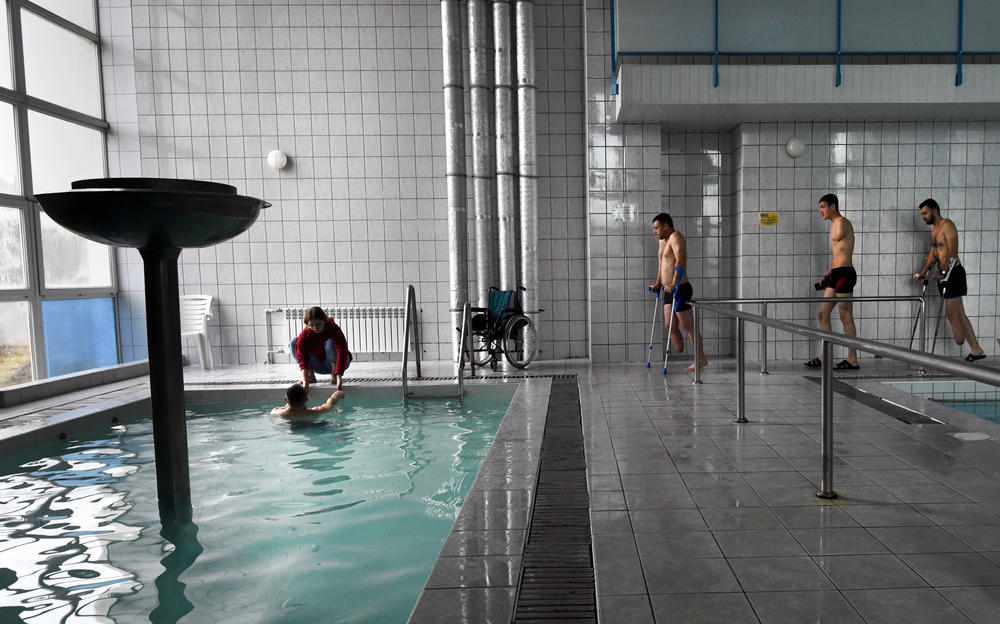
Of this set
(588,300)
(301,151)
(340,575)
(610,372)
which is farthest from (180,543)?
(301,151)

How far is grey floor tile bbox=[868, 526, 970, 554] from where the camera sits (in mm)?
2160

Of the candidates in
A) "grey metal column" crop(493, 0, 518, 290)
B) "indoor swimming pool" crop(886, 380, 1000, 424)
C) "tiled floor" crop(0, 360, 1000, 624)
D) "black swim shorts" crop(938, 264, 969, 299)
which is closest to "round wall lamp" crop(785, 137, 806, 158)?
"black swim shorts" crop(938, 264, 969, 299)

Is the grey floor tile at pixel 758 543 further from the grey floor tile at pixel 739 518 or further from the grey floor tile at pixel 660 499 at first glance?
the grey floor tile at pixel 660 499

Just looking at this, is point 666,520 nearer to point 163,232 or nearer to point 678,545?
point 678,545

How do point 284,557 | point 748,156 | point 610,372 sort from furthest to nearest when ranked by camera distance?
point 748,156 < point 610,372 < point 284,557

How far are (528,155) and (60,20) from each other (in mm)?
5408

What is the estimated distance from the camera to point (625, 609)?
179 centimetres

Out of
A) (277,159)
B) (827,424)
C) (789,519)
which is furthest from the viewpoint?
(277,159)

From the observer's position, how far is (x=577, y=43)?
7.02 meters

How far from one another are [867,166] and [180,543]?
23.9 feet

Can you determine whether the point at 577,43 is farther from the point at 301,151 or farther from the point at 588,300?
the point at 301,151

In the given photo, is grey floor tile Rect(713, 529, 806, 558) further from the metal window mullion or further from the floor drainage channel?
the metal window mullion

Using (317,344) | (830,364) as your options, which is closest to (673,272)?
(317,344)

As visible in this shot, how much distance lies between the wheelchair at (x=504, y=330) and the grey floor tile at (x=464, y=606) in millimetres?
4252
